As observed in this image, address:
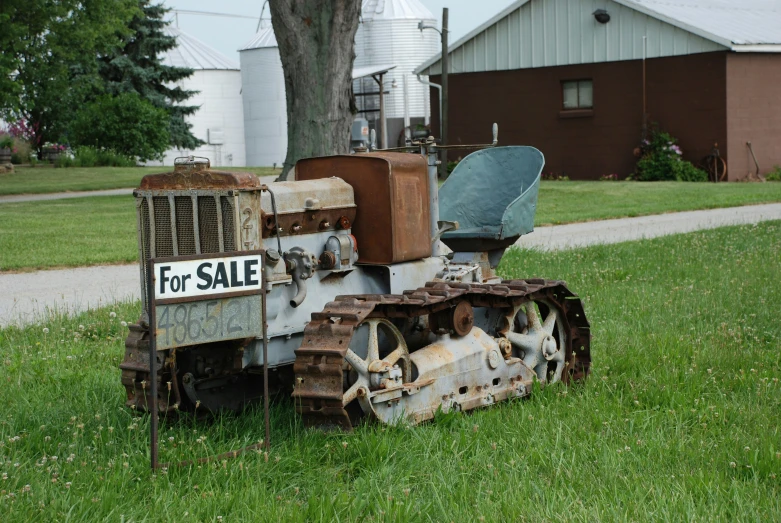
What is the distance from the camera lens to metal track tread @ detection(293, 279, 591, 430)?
16.7 feet

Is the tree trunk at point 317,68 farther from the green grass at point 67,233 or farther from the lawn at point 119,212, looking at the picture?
the lawn at point 119,212

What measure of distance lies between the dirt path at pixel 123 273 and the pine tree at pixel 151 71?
28.2m

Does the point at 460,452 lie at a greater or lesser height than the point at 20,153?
lesser

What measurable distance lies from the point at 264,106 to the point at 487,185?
38.4 metres

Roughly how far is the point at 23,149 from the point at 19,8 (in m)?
14.6

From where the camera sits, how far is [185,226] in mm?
5324

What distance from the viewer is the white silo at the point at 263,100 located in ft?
145

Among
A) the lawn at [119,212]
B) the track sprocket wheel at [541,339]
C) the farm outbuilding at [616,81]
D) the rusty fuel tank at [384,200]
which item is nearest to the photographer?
the rusty fuel tank at [384,200]

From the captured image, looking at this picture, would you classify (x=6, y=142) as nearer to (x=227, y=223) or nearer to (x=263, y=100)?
(x=263, y=100)

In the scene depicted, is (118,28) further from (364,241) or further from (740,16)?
(364,241)

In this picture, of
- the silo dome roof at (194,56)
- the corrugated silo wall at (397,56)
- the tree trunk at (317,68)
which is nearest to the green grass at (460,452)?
the tree trunk at (317,68)

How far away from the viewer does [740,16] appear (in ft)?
108

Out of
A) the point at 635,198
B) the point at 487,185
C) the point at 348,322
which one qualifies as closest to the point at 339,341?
the point at 348,322

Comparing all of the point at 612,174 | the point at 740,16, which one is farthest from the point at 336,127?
the point at 740,16
